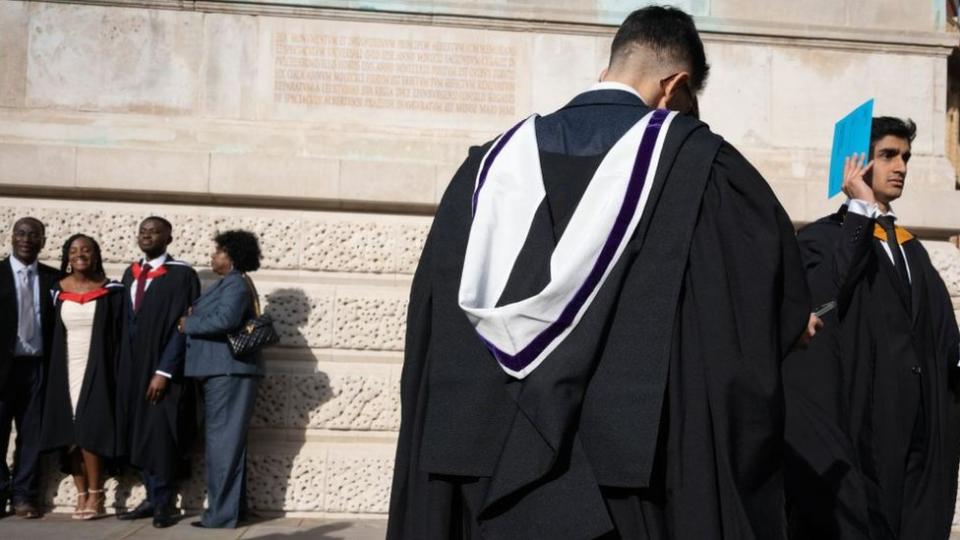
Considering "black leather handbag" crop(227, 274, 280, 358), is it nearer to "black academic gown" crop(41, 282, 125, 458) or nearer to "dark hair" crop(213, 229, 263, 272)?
"dark hair" crop(213, 229, 263, 272)

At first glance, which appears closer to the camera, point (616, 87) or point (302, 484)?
point (616, 87)

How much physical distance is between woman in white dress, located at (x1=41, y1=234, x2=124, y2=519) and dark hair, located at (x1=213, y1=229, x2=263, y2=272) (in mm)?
724

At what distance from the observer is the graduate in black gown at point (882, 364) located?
4895mm

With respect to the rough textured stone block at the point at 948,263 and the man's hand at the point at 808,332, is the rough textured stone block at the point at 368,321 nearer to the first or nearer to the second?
the rough textured stone block at the point at 948,263

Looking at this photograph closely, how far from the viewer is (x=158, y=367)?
748cm

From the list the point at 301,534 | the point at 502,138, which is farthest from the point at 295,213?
the point at 502,138

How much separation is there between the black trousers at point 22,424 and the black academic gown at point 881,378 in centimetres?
470

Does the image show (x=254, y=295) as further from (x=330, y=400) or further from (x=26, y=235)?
(x=26, y=235)

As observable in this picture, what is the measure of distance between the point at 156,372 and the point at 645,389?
5195 mm

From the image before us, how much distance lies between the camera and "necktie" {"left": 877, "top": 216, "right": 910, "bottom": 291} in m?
5.20

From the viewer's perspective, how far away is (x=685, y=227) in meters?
2.89

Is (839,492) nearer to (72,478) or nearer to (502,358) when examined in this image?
(502,358)

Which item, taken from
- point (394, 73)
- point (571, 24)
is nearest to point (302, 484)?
point (394, 73)

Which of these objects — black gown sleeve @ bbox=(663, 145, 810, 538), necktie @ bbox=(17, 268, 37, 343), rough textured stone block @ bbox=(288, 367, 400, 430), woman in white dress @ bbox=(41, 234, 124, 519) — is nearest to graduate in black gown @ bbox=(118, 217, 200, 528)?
woman in white dress @ bbox=(41, 234, 124, 519)
